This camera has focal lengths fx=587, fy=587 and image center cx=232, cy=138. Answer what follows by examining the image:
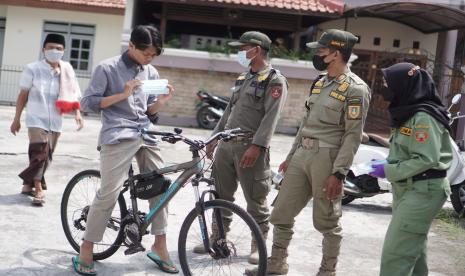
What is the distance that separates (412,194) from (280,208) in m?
1.07

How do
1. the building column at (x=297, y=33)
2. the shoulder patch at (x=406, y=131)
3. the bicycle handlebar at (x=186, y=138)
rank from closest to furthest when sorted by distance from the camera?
1. the shoulder patch at (x=406, y=131)
2. the bicycle handlebar at (x=186, y=138)
3. the building column at (x=297, y=33)

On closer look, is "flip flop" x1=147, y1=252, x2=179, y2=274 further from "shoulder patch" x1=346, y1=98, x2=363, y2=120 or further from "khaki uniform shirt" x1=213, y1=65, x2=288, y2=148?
"shoulder patch" x1=346, y1=98, x2=363, y2=120

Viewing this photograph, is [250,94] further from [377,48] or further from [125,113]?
[377,48]

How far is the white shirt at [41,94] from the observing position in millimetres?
5930

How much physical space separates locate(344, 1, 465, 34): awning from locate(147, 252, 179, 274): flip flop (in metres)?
10.8

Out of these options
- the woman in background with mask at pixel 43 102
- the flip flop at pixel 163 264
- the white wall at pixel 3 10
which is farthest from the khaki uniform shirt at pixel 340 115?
the white wall at pixel 3 10

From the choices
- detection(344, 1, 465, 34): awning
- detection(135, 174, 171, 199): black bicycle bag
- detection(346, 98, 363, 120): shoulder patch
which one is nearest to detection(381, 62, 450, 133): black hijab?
detection(346, 98, 363, 120): shoulder patch

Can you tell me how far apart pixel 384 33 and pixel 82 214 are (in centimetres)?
1376

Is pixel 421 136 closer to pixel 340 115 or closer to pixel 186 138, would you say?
pixel 340 115

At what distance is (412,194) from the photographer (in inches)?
133

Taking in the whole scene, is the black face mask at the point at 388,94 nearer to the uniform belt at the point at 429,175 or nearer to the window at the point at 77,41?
the uniform belt at the point at 429,175

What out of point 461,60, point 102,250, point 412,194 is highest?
point 461,60

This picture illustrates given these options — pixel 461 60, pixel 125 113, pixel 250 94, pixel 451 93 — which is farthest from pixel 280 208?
pixel 461 60

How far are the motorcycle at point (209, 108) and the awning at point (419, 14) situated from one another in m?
3.93
